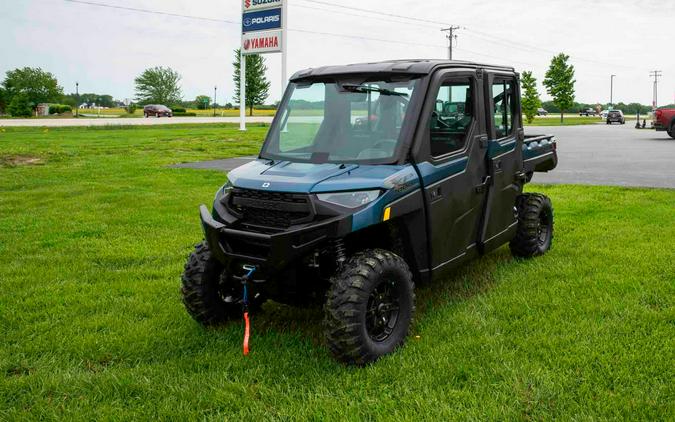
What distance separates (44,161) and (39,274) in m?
12.1

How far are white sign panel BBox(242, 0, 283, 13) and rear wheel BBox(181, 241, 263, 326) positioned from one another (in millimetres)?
27383

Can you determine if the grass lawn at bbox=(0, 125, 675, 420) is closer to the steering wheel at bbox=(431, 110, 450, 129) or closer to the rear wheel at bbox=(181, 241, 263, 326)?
the rear wheel at bbox=(181, 241, 263, 326)

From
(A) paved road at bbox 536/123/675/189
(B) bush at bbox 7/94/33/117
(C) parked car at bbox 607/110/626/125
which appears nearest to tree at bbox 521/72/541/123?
(C) parked car at bbox 607/110/626/125

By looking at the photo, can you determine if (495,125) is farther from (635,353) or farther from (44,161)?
(44,161)

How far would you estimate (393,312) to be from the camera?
4395mm

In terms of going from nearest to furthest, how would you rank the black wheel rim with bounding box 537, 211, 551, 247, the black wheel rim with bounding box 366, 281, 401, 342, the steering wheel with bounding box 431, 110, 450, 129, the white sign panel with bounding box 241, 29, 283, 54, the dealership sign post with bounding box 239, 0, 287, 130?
the black wheel rim with bounding box 366, 281, 401, 342 → the steering wheel with bounding box 431, 110, 450, 129 → the black wheel rim with bounding box 537, 211, 551, 247 → the dealership sign post with bounding box 239, 0, 287, 130 → the white sign panel with bounding box 241, 29, 283, 54

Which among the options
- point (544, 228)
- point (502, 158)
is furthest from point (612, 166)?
point (502, 158)

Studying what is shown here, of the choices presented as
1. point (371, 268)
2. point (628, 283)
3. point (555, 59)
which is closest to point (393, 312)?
point (371, 268)

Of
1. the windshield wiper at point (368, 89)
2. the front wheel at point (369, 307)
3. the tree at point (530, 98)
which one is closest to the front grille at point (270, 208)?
the front wheel at point (369, 307)

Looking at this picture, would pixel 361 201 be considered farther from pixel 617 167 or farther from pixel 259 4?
pixel 259 4

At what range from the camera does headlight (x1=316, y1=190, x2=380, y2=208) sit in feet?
13.4

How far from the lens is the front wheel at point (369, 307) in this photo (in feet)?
13.0

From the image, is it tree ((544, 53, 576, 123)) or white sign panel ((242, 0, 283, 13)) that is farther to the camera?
tree ((544, 53, 576, 123))

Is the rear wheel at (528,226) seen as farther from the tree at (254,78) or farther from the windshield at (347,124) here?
the tree at (254,78)
